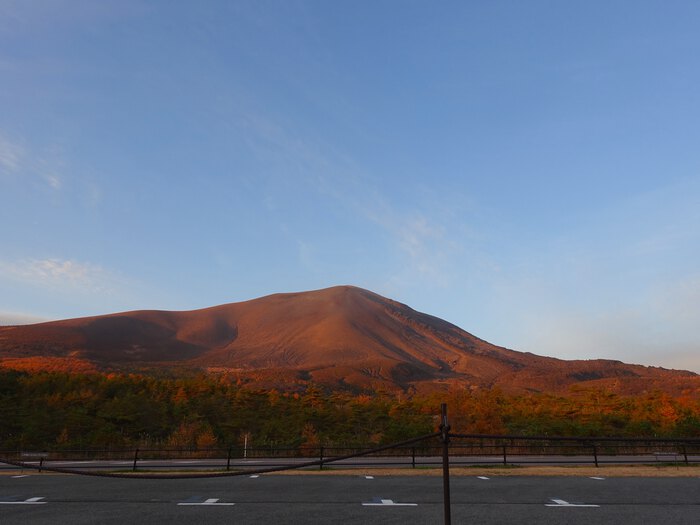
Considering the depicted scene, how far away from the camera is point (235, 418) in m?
38.0

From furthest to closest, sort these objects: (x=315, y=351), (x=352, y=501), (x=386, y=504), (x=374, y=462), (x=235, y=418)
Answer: (x=315, y=351) < (x=235, y=418) < (x=374, y=462) < (x=352, y=501) < (x=386, y=504)

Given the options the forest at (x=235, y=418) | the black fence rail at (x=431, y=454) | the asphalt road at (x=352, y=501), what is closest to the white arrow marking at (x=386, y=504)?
the asphalt road at (x=352, y=501)

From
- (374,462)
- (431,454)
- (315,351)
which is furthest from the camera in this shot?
(315,351)

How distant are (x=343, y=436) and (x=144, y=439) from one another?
38.3 ft

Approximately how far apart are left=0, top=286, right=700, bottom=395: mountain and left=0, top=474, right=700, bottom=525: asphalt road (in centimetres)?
5894

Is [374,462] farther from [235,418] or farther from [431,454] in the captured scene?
[235,418]

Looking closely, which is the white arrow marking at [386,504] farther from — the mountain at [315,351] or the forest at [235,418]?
the mountain at [315,351]

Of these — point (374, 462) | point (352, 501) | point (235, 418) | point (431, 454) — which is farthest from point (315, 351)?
point (352, 501)

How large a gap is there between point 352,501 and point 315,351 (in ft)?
407

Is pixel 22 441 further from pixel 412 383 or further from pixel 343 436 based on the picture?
pixel 412 383

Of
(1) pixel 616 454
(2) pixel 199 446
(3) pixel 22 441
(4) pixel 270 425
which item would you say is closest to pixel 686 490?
(1) pixel 616 454

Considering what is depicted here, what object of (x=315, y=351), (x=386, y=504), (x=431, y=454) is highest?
(x=315, y=351)

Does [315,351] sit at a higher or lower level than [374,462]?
higher

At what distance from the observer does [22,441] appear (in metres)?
29.6
